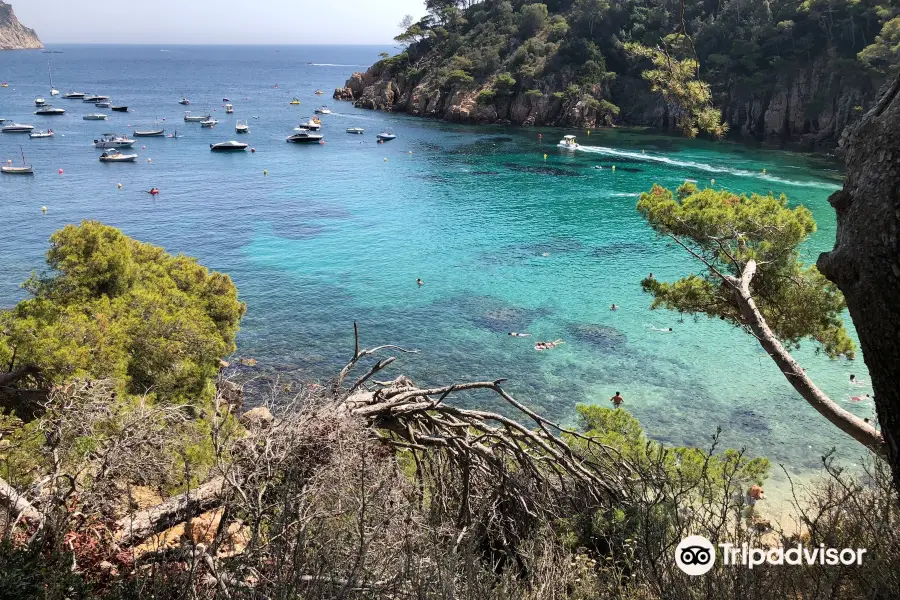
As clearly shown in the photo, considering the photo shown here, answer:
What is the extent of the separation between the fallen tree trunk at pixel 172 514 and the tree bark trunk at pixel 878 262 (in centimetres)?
510

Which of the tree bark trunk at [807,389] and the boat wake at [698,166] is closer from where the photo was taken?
the tree bark trunk at [807,389]

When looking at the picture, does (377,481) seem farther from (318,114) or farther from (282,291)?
(318,114)

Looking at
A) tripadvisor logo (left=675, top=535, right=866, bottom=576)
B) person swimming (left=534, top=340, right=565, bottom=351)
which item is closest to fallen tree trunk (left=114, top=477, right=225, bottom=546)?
tripadvisor logo (left=675, top=535, right=866, bottom=576)

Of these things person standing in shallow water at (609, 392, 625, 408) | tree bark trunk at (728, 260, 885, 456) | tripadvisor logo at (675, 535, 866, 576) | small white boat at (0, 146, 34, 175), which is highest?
tree bark trunk at (728, 260, 885, 456)

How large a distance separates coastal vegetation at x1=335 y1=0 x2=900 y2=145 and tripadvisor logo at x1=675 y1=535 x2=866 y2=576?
44932 millimetres

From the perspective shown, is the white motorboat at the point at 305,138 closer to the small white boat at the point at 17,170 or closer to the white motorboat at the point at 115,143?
the white motorboat at the point at 115,143

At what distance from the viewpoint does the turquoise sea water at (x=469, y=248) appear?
2253cm

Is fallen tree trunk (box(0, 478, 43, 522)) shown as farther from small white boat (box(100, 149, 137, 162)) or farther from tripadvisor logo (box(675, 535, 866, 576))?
small white boat (box(100, 149, 137, 162))

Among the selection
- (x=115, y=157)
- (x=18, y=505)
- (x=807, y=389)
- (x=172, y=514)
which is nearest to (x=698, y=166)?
(x=807, y=389)

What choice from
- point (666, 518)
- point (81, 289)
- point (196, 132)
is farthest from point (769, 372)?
point (196, 132)

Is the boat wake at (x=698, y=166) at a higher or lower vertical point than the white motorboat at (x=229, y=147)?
higher

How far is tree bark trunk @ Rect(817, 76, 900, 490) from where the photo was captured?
150 inches

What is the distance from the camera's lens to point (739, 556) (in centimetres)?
588

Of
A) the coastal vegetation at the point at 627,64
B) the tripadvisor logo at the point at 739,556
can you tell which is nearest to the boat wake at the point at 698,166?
the coastal vegetation at the point at 627,64
